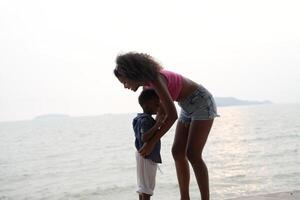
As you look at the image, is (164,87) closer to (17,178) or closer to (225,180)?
(225,180)

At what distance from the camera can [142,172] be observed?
4156mm

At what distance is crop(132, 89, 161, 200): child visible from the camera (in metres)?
4.05

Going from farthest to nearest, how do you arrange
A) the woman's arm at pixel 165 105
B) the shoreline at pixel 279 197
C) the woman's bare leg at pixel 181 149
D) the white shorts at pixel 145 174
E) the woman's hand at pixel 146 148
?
the shoreline at pixel 279 197 < the woman's bare leg at pixel 181 149 < the white shorts at pixel 145 174 < the woman's hand at pixel 146 148 < the woman's arm at pixel 165 105

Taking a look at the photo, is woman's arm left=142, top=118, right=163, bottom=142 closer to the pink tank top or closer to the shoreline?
the pink tank top

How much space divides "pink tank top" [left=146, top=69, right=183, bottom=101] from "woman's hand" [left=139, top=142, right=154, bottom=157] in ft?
1.57

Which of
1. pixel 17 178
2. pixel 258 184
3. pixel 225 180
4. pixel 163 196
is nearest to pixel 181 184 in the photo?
pixel 163 196

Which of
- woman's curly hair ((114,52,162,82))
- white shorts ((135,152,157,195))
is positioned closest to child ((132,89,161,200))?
white shorts ((135,152,157,195))

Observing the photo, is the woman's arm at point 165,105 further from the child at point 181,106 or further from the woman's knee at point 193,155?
the woman's knee at point 193,155

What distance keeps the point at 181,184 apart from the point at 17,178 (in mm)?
22575

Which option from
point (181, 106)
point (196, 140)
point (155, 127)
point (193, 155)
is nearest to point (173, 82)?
point (181, 106)

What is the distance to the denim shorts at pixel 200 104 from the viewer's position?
4.21 metres

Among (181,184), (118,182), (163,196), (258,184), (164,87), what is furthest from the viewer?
(118,182)

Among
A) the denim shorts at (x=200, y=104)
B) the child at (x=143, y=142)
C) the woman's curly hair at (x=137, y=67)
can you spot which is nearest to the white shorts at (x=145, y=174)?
the child at (x=143, y=142)

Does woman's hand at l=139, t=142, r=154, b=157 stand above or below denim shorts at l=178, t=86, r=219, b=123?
below
